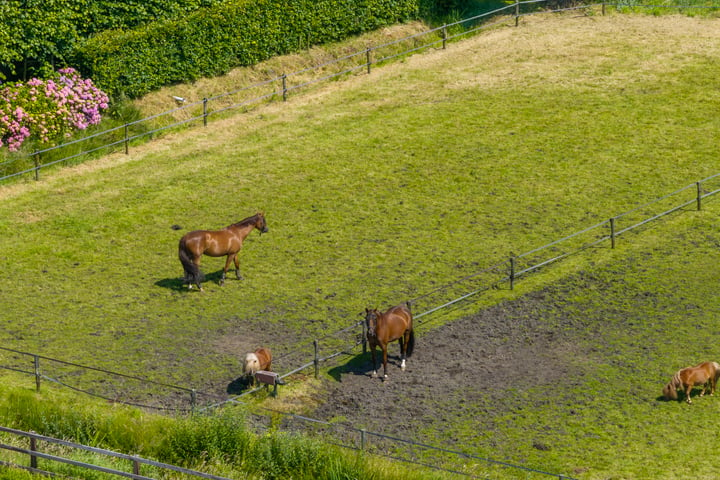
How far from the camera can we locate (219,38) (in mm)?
46719

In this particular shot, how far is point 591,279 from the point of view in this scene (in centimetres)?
3259

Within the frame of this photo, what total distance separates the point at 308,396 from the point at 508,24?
2972cm

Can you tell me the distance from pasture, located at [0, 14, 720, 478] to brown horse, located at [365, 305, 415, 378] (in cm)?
64

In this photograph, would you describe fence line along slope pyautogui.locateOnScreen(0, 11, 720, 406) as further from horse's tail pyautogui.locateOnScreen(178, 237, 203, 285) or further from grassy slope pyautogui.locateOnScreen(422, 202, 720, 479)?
grassy slope pyautogui.locateOnScreen(422, 202, 720, 479)

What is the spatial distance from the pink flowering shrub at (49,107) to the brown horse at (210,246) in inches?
463

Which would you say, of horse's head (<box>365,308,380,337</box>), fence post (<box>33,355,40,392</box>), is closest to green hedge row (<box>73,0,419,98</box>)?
fence post (<box>33,355,40,392</box>)

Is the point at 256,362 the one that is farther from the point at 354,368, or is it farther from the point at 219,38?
the point at 219,38

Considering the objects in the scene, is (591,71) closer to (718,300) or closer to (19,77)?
(718,300)

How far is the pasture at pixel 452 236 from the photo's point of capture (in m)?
26.1

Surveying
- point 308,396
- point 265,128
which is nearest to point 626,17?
point 265,128

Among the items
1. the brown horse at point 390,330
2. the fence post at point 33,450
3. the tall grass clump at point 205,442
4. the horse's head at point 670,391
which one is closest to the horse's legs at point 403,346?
the brown horse at point 390,330

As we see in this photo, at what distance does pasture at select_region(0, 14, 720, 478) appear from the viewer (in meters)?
26.1

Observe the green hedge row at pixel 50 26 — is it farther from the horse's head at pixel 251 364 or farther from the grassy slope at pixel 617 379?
the grassy slope at pixel 617 379

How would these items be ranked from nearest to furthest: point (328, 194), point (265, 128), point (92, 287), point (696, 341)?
1. point (696, 341)
2. point (92, 287)
3. point (328, 194)
4. point (265, 128)
